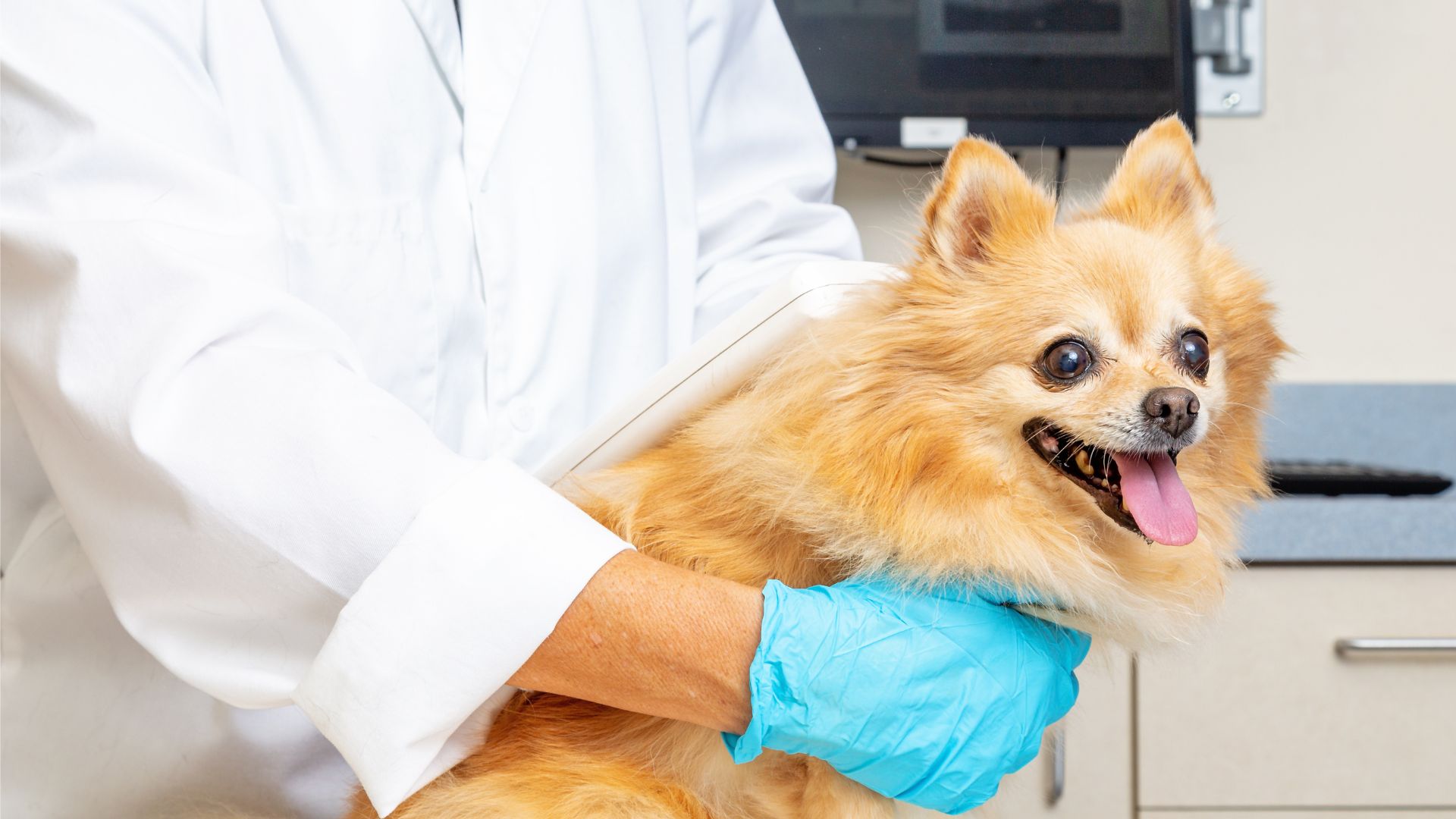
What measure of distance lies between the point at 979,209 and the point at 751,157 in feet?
1.71

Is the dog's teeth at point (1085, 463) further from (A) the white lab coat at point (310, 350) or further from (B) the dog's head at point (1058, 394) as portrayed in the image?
(A) the white lab coat at point (310, 350)

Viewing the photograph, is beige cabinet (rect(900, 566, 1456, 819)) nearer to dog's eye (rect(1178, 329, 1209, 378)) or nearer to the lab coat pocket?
dog's eye (rect(1178, 329, 1209, 378))

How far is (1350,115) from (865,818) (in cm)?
198

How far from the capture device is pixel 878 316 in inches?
35.1

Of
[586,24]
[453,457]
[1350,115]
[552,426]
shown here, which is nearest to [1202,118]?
[1350,115]

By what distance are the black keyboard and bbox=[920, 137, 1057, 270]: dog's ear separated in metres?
1.07

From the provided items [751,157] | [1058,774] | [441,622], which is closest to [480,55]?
[751,157]

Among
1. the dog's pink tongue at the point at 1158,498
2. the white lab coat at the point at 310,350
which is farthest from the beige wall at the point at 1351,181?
the dog's pink tongue at the point at 1158,498

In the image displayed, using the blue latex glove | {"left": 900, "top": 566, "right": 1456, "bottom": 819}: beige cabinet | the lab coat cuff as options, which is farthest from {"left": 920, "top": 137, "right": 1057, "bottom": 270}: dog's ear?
{"left": 900, "top": 566, "right": 1456, "bottom": 819}: beige cabinet

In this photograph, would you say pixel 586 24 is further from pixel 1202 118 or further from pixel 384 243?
pixel 1202 118

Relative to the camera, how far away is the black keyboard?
1767 mm

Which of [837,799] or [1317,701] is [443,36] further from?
[1317,701]

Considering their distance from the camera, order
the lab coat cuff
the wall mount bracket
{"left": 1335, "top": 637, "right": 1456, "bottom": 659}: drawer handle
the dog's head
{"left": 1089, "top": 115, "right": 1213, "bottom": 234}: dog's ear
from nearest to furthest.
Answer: the lab coat cuff
the dog's head
{"left": 1089, "top": 115, "right": 1213, "bottom": 234}: dog's ear
{"left": 1335, "top": 637, "right": 1456, "bottom": 659}: drawer handle
the wall mount bracket

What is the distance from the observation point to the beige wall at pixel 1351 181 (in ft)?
7.04
